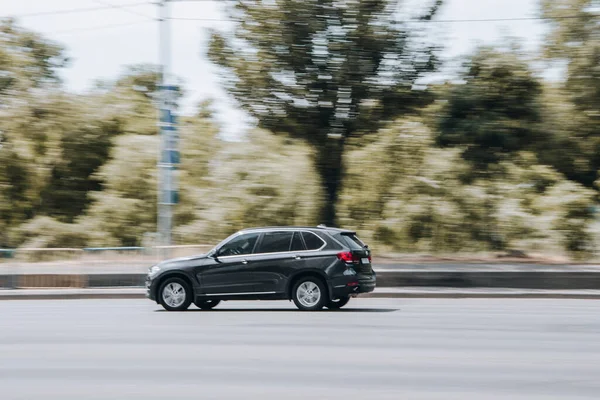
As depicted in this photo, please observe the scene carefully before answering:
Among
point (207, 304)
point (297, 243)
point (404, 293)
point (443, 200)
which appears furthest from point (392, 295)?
point (443, 200)

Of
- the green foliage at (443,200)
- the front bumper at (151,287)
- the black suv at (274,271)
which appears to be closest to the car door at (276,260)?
the black suv at (274,271)

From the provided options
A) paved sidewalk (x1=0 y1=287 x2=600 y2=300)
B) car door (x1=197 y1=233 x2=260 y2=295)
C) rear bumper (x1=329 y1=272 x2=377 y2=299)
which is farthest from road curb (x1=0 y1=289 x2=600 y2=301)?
car door (x1=197 y1=233 x2=260 y2=295)

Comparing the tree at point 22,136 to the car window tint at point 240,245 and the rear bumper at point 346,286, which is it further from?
the rear bumper at point 346,286

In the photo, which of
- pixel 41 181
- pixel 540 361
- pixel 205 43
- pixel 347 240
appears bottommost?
pixel 540 361

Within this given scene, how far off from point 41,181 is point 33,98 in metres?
4.28

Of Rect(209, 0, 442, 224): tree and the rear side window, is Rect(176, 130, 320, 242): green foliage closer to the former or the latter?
Rect(209, 0, 442, 224): tree

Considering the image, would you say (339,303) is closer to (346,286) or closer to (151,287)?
(346,286)

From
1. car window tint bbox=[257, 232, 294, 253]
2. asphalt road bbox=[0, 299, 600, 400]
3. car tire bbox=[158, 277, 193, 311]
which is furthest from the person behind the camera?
car tire bbox=[158, 277, 193, 311]

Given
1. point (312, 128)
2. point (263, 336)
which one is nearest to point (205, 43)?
point (312, 128)

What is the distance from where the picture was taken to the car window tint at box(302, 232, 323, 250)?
17.0 metres

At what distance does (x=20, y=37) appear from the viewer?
46.3m

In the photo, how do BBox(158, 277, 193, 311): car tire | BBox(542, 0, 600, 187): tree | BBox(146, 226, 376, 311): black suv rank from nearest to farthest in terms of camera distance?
BBox(146, 226, 376, 311): black suv → BBox(158, 277, 193, 311): car tire → BBox(542, 0, 600, 187): tree

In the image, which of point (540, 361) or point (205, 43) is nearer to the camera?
point (540, 361)

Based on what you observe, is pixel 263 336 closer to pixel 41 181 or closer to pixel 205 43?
pixel 205 43
